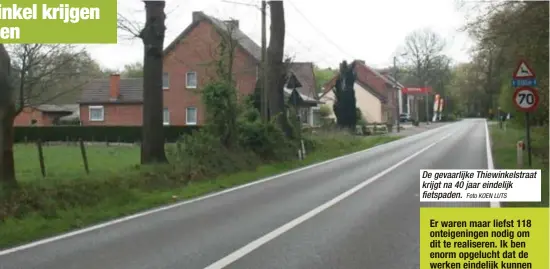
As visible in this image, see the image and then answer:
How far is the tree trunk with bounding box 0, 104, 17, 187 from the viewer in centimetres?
1394

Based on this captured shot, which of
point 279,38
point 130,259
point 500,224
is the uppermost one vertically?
point 279,38

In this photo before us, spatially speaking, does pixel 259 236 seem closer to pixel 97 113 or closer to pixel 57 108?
pixel 57 108

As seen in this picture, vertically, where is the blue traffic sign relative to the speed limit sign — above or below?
above

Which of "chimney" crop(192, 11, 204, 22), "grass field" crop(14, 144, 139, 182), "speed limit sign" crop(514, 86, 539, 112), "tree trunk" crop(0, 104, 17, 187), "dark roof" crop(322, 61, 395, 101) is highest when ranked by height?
"chimney" crop(192, 11, 204, 22)

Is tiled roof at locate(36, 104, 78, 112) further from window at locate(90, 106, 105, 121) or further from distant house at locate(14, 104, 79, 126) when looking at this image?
window at locate(90, 106, 105, 121)

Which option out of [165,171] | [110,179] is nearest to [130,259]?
[110,179]

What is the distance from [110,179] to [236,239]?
23.1 feet

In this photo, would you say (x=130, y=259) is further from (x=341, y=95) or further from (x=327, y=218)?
(x=341, y=95)

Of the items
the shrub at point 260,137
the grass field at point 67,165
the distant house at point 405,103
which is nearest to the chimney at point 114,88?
the grass field at point 67,165

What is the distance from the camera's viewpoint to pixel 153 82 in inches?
819

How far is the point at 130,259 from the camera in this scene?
910cm

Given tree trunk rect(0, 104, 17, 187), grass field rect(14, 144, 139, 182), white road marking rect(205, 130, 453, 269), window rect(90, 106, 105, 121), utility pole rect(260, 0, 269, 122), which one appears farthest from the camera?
window rect(90, 106, 105, 121)

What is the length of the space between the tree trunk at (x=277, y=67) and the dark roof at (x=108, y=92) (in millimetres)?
34612

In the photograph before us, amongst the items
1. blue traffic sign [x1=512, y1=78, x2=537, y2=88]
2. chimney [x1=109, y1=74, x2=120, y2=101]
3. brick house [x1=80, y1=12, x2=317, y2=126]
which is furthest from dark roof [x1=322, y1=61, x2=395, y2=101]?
blue traffic sign [x1=512, y1=78, x2=537, y2=88]
